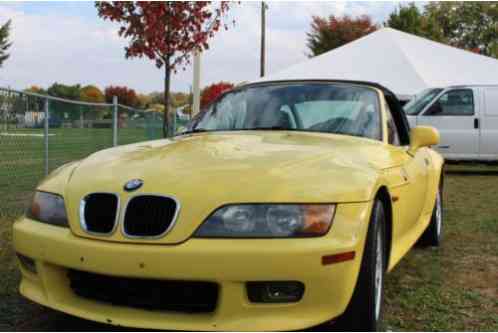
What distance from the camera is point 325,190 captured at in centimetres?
244

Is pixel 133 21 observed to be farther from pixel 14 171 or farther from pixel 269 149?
pixel 269 149

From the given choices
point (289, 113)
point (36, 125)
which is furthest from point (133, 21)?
point (289, 113)

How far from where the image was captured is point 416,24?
45.2 metres

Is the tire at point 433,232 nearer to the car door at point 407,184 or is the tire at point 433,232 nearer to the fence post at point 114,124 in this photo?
the car door at point 407,184

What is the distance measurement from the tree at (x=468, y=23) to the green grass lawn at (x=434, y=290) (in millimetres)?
45989

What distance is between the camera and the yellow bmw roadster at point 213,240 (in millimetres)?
2264

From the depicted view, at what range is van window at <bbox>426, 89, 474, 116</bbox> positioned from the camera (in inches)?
468

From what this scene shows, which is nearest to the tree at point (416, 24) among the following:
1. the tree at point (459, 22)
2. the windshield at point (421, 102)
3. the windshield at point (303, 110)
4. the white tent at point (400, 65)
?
the tree at point (459, 22)

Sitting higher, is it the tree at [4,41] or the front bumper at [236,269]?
the tree at [4,41]

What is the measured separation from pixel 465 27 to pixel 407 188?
163 ft

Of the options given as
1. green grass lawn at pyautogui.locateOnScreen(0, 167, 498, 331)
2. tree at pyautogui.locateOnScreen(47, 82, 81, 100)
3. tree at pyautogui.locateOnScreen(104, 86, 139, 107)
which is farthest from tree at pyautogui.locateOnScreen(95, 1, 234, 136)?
tree at pyautogui.locateOnScreen(104, 86, 139, 107)

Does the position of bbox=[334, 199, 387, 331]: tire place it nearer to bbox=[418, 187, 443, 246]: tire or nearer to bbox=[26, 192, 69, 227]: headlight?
bbox=[26, 192, 69, 227]: headlight

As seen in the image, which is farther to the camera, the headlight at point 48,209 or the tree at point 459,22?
the tree at point 459,22

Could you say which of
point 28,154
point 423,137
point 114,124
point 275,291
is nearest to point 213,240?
point 275,291
